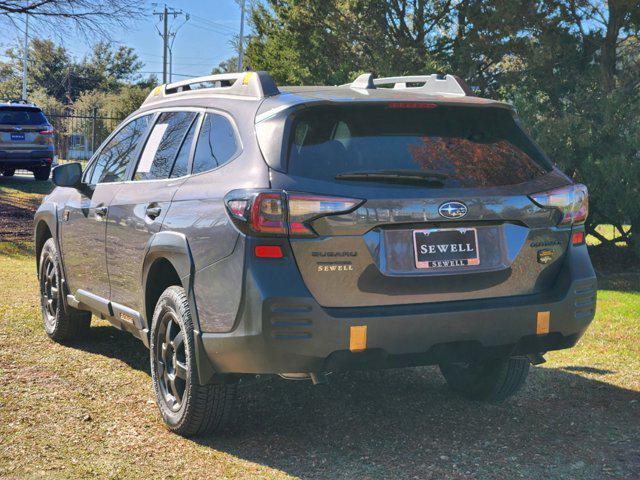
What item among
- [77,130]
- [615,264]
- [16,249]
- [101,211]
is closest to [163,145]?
[101,211]

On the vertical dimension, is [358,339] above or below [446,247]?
below

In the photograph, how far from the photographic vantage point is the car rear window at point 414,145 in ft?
13.7

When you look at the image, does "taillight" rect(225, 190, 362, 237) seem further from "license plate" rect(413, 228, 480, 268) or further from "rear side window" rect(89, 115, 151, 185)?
"rear side window" rect(89, 115, 151, 185)

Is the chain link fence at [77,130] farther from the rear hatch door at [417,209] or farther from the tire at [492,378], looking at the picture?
the rear hatch door at [417,209]

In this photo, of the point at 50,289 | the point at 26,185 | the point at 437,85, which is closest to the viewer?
the point at 437,85

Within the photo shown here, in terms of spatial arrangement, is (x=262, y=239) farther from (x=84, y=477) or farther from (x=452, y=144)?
(x=84, y=477)

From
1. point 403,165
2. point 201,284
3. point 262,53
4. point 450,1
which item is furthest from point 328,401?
point 262,53

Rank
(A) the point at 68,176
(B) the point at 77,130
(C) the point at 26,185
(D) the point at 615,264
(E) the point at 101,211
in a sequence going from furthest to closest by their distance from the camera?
(B) the point at 77,130 < (C) the point at 26,185 < (D) the point at 615,264 < (A) the point at 68,176 < (E) the point at 101,211

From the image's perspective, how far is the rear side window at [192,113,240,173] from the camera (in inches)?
178

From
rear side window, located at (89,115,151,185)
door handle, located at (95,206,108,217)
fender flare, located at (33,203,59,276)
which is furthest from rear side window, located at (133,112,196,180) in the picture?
fender flare, located at (33,203,59,276)

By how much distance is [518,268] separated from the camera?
437 centimetres

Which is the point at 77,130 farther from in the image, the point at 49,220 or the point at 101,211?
the point at 101,211

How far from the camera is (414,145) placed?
432cm

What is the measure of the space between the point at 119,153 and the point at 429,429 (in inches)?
111
